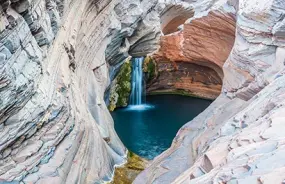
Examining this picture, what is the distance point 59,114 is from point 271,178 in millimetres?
7613

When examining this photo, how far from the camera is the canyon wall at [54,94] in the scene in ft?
29.7

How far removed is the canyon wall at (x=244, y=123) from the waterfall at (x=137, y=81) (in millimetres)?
6843

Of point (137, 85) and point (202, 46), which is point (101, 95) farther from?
point (202, 46)

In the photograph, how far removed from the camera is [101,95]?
16359 mm

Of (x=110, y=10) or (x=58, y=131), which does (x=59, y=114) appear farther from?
(x=110, y=10)

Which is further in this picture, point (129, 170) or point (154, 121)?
point (154, 121)

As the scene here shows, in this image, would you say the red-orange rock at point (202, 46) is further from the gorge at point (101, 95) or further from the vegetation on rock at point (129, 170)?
the vegetation on rock at point (129, 170)

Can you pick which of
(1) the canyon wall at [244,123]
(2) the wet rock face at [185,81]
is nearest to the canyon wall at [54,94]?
(1) the canyon wall at [244,123]

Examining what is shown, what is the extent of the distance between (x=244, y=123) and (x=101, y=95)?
26.9ft

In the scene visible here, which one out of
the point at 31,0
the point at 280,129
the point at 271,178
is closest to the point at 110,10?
the point at 31,0

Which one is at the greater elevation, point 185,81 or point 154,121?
point 185,81

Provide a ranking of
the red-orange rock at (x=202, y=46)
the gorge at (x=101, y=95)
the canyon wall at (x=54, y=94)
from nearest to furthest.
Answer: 1. the gorge at (x=101, y=95)
2. the canyon wall at (x=54, y=94)
3. the red-orange rock at (x=202, y=46)

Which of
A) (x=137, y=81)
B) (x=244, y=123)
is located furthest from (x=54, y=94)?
(x=137, y=81)

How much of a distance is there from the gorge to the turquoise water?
1363 mm
